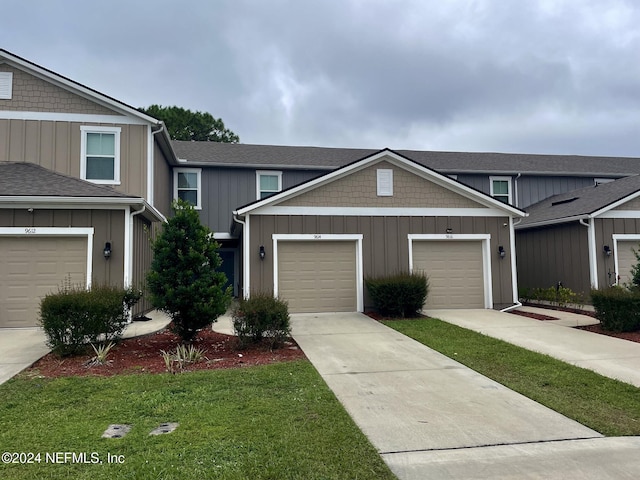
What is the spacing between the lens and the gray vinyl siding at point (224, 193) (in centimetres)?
1673

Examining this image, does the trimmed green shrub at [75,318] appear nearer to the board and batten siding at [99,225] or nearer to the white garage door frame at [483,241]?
the board and batten siding at [99,225]

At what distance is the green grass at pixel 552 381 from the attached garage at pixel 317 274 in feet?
11.9

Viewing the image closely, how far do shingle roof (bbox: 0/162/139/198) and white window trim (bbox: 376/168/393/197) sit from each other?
6.65 meters

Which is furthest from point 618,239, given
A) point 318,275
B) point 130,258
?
point 130,258

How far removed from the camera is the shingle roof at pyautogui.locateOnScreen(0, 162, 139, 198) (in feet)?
31.9

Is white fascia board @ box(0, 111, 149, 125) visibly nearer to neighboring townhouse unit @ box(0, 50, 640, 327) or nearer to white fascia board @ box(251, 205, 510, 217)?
neighboring townhouse unit @ box(0, 50, 640, 327)

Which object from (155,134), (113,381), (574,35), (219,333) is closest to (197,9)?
(155,134)

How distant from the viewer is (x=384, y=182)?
40.9ft

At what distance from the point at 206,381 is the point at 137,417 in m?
1.32

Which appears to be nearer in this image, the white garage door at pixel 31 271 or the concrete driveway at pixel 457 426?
the concrete driveway at pixel 457 426

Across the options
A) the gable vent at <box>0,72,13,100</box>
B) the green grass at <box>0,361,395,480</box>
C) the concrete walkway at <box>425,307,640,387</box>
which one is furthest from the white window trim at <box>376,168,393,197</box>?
the gable vent at <box>0,72,13,100</box>

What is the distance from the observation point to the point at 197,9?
1307 centimetres

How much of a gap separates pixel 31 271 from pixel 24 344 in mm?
2429

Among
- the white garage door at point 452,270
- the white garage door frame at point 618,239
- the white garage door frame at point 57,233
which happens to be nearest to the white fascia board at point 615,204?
the white garage door frame at point 618,239
